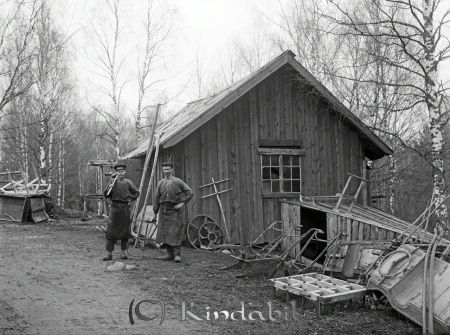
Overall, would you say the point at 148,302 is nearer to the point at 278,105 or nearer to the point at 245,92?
the point at 245,92

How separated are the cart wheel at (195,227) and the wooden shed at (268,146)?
161 millimetres

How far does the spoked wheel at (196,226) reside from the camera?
10664mm

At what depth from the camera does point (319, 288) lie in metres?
5.82

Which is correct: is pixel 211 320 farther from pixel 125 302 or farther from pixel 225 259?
pixel 225 259

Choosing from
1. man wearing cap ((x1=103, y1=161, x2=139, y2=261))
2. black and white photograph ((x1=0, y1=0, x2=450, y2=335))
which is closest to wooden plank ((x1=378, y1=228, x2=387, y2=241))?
black and white photograph ((x1=0, y1=0, x2=450, y2=335))

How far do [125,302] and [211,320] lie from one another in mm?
1290

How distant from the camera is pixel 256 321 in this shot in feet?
17.0

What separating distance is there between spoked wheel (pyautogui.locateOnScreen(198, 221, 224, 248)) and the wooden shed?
0.27m

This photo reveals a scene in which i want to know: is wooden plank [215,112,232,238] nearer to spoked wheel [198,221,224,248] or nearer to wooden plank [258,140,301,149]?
spoked wheel [198,221,224,248]

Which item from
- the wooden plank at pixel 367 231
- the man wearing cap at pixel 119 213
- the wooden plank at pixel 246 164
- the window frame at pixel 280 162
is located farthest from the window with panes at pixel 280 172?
the man wearing cap at pixel 119 213

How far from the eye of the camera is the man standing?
8.71m

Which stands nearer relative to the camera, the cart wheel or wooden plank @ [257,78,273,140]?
the cart wheel

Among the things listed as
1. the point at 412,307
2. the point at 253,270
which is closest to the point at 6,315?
the point at 253,270

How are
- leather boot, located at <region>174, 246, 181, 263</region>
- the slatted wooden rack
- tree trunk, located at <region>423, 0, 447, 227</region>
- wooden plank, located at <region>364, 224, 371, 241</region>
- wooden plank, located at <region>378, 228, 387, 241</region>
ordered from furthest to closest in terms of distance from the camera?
tree trunk, located at <region>423, 0, 447, 227</region>, leather boot, located at <region>174, 246, 181, 263</region>, wooden plank, located at <region>364, 224, 371, 241</region>, wooden plank, located at <region>378, 228, 387, 241</region>, the slatted wooden rack
